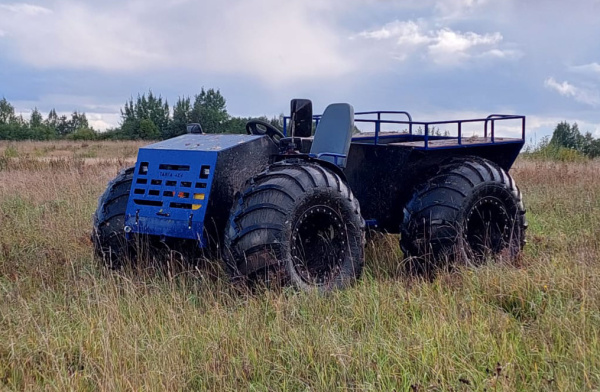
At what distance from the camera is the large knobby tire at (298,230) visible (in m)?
4.23

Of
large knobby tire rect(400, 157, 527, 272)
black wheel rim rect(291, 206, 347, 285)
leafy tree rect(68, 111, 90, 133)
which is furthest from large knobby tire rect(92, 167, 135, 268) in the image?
leafy tree rect(68, 111, 90, 133)

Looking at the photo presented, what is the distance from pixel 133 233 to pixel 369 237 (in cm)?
251

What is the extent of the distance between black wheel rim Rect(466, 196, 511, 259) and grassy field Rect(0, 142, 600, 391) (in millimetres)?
343

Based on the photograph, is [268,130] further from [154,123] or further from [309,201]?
[154,123]

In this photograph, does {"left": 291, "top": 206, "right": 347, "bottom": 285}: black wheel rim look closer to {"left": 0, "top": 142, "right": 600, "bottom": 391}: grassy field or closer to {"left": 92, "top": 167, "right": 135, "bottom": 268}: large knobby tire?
{"left": 0, "top": 142, "right": 600, "bottom": 391}: grassy field

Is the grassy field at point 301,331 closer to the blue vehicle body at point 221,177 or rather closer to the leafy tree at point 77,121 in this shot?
the blue vehicle body at point 221,177

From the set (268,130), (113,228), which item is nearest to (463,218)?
(268,130)

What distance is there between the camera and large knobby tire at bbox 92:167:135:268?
5070 millimetres

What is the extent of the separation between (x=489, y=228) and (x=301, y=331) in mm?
3102

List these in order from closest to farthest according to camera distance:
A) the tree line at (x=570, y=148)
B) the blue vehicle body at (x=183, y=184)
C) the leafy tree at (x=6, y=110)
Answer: the blue vehicle body at (x=183, y=184) < the tree line at (x=570, y=148) < the leafy tree at (x=6, y=110)

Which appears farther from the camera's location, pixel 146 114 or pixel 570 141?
pixel 146 114

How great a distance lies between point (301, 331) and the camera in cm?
373

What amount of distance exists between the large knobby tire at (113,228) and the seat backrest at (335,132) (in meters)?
1.71

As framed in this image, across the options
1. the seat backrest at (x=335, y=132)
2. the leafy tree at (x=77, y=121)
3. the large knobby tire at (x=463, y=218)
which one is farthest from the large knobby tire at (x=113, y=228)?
the leafy tree at (x=77, y=121)
